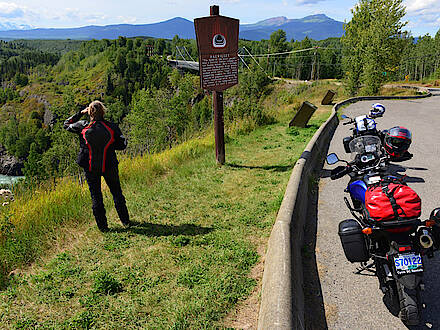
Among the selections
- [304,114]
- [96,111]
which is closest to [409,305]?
[96,111]

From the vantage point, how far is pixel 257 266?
389cm

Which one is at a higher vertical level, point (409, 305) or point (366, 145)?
point (366, 145)

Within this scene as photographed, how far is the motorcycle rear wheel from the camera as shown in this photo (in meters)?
2.74

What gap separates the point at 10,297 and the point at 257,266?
9.13 feet

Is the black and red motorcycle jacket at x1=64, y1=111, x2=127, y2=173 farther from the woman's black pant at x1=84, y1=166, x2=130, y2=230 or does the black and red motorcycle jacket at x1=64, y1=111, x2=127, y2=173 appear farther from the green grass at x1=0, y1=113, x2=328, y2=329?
the green grass at x1=0, y1=113, x2=328, y2=329

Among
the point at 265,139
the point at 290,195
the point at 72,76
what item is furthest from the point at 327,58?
the point at 72,76

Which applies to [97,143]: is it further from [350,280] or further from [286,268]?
[350,280]

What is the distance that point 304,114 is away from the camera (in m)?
13.2

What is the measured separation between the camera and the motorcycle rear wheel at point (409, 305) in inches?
108

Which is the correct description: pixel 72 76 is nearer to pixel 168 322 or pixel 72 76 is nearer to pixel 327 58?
pixel 327 58

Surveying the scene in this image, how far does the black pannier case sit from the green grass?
1100mm

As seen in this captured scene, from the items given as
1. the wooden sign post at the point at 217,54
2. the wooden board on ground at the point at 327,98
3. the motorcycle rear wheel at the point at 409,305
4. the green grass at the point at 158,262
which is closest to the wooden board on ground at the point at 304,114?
the wooden sign post at the point at 217,54

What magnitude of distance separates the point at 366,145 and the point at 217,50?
4.70m

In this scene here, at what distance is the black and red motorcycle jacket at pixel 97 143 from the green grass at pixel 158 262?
1.05 m
